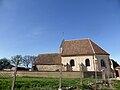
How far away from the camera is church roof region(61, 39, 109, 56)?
1533 inches

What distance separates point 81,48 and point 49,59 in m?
8.92

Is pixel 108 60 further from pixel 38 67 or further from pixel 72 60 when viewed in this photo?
pixel 38 67

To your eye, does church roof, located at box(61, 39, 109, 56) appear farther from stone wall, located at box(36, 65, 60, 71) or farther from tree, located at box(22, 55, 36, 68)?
tree, located at box(22, 55, 36, 68)

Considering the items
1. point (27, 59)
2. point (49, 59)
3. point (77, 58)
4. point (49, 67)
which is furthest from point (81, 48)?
point (27, 59)

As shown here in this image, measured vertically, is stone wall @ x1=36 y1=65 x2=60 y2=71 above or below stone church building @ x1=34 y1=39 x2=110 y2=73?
below

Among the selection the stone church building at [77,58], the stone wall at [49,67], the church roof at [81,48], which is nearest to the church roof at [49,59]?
the stone church building at [77,58]

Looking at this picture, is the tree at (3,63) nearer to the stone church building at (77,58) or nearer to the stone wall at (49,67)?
the stone church building at (77,58)

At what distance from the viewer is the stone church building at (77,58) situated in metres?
38.1

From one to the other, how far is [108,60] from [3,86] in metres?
28.8

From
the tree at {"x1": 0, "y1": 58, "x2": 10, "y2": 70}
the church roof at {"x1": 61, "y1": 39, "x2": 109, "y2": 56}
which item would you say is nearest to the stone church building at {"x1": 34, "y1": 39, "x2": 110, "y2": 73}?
the church roof at {"x1": 61, "y1": 39, "x2": 109, "y2": 56}

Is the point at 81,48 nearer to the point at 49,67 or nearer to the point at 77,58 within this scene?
the point at 77,58

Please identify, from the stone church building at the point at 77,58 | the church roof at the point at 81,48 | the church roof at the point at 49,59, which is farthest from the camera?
the church roof at the point at 49,59

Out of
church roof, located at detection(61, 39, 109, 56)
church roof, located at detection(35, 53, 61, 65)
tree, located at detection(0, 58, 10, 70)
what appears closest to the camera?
church roof, located at detection(61, 39, 109, 56)

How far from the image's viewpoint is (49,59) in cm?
4228
